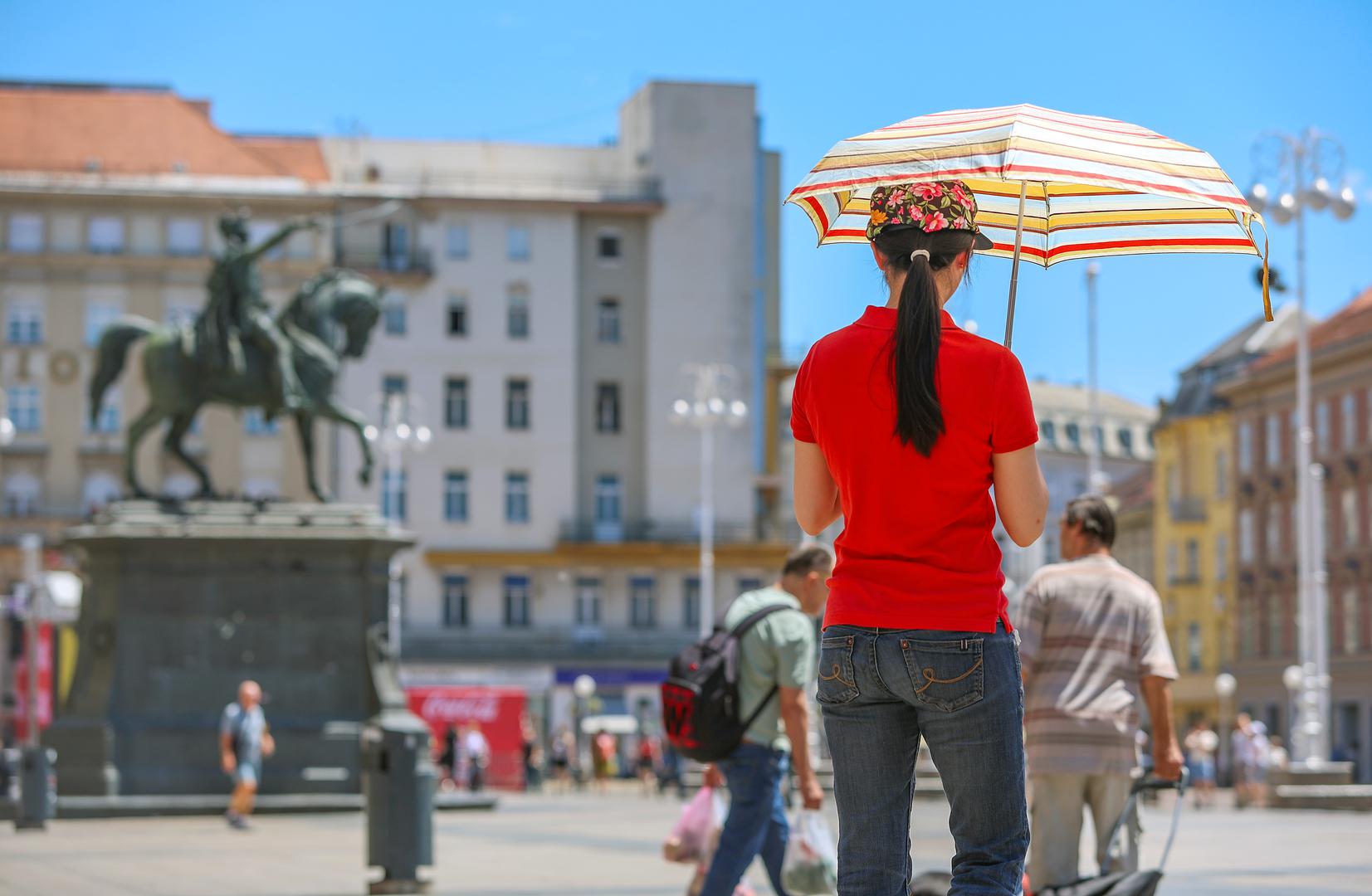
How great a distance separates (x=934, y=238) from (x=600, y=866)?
12359mm

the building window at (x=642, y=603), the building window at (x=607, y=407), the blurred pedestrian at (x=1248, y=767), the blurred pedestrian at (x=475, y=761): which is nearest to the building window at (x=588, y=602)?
the building window at (x=642, y=603)

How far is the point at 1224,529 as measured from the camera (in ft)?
296

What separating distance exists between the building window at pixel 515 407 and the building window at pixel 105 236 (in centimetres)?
1324

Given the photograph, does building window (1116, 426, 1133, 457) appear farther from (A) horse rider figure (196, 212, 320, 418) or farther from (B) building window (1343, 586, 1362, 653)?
(A) horse rider figure (196, 212, 320, 418)

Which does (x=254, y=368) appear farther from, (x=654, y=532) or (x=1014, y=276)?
Answer: (x=654, y=532)

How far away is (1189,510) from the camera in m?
92.6

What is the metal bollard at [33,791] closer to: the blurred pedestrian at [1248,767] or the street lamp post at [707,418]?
the street lamp post at [707,418]

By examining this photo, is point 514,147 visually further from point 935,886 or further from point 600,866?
point 935,886

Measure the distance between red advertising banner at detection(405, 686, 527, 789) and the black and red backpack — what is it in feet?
161

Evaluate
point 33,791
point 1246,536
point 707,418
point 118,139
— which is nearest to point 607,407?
point 118,139

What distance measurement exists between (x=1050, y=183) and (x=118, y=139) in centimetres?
7424

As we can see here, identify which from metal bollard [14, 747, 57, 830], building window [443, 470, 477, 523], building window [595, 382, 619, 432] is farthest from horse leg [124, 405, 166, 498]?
building window [595, 382, 619, 432]

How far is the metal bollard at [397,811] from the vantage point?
13070 millimetres

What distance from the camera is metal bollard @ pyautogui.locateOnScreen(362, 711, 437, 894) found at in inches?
515
